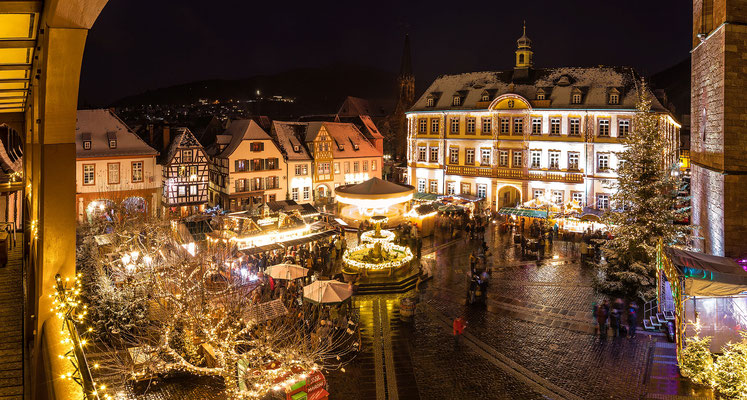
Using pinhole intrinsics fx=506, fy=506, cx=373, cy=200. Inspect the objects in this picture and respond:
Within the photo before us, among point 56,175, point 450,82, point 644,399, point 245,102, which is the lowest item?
point 644,399

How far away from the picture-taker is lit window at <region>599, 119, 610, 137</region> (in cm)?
3638

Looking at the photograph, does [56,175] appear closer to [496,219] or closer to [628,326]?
[628,326]

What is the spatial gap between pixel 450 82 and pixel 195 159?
23185mm

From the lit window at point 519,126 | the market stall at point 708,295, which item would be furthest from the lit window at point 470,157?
the market stall at point 708,295

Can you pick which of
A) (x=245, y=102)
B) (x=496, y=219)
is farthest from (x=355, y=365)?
(x=245, y=102)

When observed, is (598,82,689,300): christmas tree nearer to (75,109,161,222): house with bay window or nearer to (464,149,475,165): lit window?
(464,149,475,165): lit window

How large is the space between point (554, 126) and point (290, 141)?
2223cm

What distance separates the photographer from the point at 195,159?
127 feet

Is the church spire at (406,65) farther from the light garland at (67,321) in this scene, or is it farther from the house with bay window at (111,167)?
the light garland at (67,321)

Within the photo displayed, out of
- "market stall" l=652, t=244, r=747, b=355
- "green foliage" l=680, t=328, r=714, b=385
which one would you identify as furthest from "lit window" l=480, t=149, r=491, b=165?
"green foliage" l=680, t=328, r=714, b=385

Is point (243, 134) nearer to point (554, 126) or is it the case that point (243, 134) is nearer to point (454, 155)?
point (454, 155)

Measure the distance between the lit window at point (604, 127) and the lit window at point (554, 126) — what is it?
3.01 metres

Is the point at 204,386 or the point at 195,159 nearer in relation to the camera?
the point at 204,386

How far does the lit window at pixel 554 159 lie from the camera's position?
126 ft
